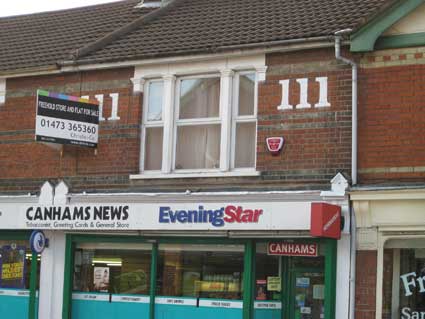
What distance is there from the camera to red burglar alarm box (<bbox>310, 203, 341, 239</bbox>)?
39.5 feet

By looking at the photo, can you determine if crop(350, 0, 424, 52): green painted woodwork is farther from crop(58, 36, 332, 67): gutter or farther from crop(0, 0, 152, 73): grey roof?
crop(0, 0, 152, 73): grey roof

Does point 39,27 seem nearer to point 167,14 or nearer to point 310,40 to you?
point 167,14

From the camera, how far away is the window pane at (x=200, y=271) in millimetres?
13812

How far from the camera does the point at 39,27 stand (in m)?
18.5

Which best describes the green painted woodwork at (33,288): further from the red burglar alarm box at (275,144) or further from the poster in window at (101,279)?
the red burglar alarm box at (275,144)

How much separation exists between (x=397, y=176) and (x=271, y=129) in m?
2.22

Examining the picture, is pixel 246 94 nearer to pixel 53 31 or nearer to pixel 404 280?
pixel 404 280

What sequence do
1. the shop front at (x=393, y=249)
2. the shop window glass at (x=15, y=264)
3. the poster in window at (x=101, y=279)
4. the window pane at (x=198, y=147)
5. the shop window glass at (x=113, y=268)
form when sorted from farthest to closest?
the shop window glass at (x=15, y=264) → the poster in window at (x=101, y=279) → the shop window glass at (x=113, y=268) → the window pane at (x=198, y=147) → the shop front at (x=393, y=249)

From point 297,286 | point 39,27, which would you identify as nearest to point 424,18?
point 297,286

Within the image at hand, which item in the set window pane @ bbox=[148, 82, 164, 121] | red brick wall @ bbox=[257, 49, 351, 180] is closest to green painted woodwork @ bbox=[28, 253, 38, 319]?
window pane @ bbox=[148, 82, 164, 121]

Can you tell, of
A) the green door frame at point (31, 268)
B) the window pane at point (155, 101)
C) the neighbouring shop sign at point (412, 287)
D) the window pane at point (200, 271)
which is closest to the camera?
the neighbouring shop sign at point (412, 287)

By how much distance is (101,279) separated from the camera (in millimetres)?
15031

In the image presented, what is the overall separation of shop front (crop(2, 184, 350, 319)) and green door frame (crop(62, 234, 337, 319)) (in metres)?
0.02

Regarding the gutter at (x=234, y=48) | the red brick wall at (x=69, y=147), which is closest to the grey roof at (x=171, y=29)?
the gutter at (x=234, y=48)
